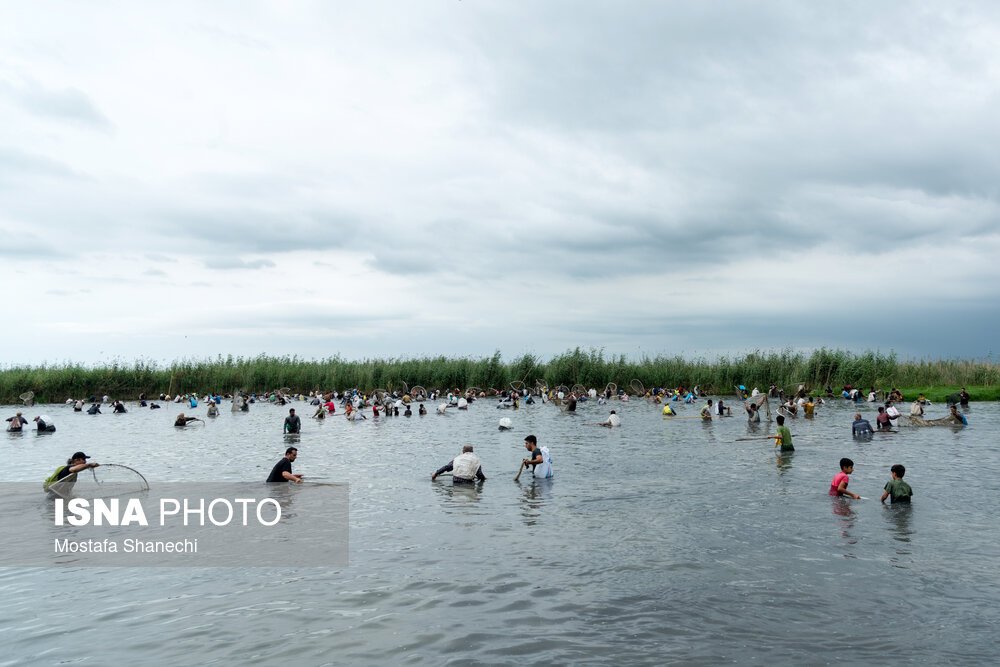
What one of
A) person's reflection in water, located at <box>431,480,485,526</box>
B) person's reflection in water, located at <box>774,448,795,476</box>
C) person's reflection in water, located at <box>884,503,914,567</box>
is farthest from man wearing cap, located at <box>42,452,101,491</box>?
person's reflection in water, located at <box>774,448,795,476</box>

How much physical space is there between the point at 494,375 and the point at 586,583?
57.3 m

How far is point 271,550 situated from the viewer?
12.3 metres

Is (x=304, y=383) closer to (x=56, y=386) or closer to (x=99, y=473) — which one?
(x=56, y=386)

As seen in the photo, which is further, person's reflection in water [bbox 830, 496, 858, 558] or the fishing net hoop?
the fishing net hoop

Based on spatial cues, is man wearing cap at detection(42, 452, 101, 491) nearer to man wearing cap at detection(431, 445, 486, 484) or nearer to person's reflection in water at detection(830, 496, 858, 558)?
man wearing cap at detection(431, 445, 486, 484)

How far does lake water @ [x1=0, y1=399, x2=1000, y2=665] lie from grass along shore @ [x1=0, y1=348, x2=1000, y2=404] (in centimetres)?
4015

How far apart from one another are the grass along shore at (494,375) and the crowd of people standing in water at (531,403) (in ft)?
A: 6.82

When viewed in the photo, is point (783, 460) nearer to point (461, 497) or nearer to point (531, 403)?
point (461, 497)

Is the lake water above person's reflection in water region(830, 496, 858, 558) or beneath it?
beneath

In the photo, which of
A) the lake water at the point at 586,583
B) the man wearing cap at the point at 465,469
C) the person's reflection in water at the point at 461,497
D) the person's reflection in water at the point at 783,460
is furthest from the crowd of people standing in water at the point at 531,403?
the lake water at the point at 586,583

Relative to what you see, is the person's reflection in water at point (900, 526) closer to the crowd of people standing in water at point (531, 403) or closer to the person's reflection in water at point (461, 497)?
the crowd of people standing in water at point (531, 403)

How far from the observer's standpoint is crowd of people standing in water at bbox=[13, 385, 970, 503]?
1808 cm

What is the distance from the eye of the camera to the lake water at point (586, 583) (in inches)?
314

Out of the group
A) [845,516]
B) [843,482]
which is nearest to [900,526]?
[845,516]
